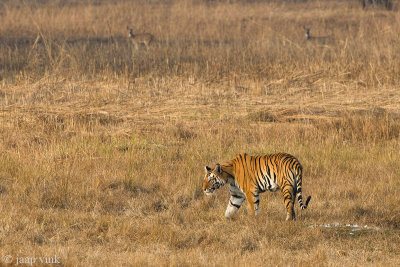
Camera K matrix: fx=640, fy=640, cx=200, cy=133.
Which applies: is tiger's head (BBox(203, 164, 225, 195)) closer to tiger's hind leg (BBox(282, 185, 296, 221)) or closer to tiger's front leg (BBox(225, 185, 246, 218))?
tiger's front leg (BBox(225, 185, 246, 218))

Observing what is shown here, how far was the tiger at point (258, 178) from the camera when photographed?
5.37 m

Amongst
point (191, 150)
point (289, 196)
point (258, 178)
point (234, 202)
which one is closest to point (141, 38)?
point (191, 150)

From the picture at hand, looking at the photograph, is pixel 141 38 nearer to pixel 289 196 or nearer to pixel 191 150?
pixel 191 150

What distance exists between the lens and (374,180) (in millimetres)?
7336

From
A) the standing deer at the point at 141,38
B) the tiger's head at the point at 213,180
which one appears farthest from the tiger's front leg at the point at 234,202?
the standing deer at the point at 141,38

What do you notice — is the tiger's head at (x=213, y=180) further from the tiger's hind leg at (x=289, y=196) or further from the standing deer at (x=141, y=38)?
the standing deer at (x=141, y=38)

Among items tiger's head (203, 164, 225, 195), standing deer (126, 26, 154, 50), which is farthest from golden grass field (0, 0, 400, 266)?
standing deer (126, 26, 154, 50)

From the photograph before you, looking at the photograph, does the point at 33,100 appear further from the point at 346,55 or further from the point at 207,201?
the point at 346,55

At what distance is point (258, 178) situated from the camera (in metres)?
5.57

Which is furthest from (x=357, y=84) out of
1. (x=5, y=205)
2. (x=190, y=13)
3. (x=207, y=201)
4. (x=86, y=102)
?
(x=190, y=13)

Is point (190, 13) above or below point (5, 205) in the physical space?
above

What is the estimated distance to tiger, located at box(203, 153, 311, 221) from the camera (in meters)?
5.37

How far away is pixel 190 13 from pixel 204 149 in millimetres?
18185

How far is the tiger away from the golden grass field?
0.18m
